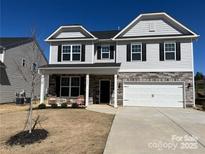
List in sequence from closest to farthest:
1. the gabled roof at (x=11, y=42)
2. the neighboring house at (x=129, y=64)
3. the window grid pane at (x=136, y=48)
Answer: the neighboring house at (x=129, y=64) < the window grid pane at (x=136, y=48) < the gabled roof at (x=11, y=42)

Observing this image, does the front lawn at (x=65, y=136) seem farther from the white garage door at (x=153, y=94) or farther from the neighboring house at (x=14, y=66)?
the neighboring house at (x=14, y=66)

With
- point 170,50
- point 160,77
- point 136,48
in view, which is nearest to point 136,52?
point 136,48

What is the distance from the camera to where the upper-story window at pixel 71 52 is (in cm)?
1830

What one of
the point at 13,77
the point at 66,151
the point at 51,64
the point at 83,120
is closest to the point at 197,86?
the point at 51,64

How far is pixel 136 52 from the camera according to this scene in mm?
17578

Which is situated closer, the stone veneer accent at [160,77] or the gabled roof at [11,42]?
the stone veneer accent at [160,77]

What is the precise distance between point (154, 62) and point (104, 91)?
5082mm

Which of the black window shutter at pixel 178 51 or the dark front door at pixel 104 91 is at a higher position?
the black window shutter at pixel 178 51

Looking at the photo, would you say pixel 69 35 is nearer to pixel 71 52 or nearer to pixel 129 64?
pixel 71 52

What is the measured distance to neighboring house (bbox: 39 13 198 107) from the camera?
54.4 ft

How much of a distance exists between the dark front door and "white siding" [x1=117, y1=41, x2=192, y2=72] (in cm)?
204

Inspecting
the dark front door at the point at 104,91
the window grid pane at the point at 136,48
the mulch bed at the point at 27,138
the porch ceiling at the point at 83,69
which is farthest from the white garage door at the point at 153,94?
the mulch bed at the point at 27,138

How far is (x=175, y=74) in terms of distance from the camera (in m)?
16.7

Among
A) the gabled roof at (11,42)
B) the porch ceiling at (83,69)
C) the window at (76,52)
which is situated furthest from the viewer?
the gabled roof at (11,42)
